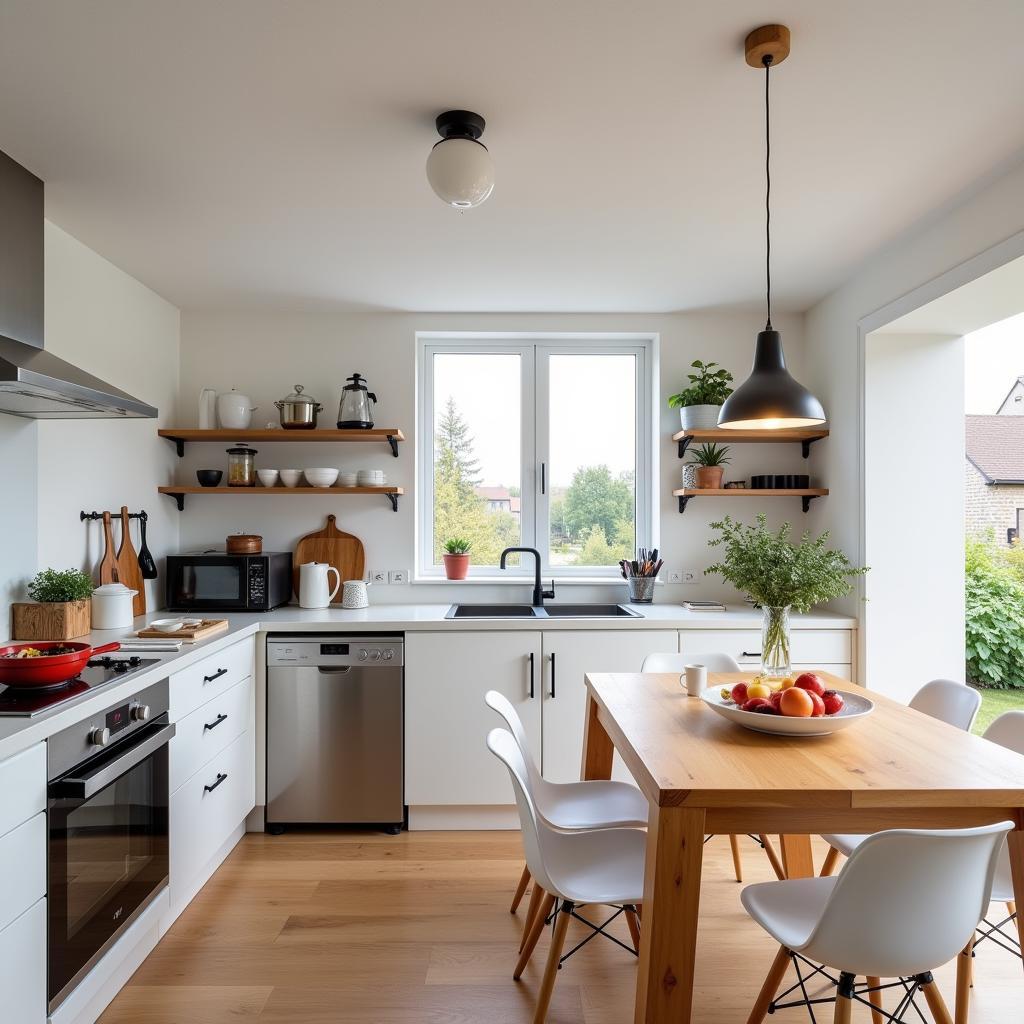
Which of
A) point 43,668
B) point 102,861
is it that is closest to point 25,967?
point 102,861

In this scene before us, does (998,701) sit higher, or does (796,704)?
(796,704)

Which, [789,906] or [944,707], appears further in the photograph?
[944,707]

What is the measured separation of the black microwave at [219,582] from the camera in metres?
3.30

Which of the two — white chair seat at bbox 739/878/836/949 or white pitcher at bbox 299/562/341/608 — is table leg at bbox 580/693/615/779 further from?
white pitcher at bbox 299/562/341/608

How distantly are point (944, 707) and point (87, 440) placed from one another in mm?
3243

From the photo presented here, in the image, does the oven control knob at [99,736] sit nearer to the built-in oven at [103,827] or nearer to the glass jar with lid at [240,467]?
the built-in oven at [103,827]

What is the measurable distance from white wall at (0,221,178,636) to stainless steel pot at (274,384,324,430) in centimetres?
61

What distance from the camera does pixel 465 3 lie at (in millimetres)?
1525

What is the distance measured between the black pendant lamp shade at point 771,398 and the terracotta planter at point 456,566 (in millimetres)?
1999

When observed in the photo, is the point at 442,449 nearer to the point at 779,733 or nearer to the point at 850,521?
the point at 850,521

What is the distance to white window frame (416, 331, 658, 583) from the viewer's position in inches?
155

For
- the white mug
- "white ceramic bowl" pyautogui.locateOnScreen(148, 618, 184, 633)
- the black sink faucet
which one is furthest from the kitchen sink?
"white ceramic bowl" pyautogui.locateOnScreen(148, 618, 184, 633)

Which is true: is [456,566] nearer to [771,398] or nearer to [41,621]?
[41,621]

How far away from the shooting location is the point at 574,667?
3.17 metres
